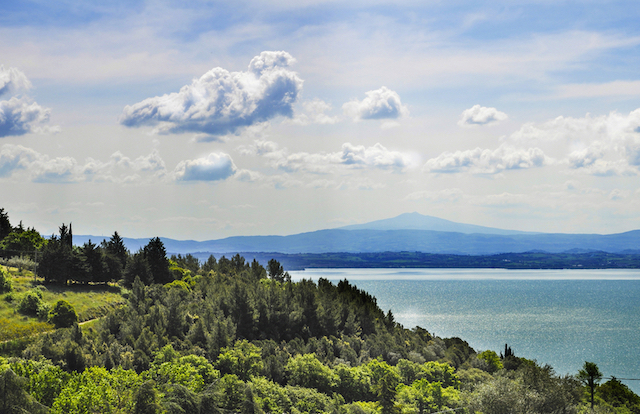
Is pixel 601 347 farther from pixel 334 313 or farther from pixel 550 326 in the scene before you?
pixel 334 313

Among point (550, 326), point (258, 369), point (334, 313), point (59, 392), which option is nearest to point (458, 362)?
point (334, 313)

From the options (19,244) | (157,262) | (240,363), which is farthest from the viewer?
(19,244)

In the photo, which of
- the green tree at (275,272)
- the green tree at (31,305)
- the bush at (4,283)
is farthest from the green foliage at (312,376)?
the green tree at (275,272)

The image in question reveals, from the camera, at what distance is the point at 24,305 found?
190ft

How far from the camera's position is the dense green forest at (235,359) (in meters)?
37.9

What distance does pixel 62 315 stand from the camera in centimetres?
5731

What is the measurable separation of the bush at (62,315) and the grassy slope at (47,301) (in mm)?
1221

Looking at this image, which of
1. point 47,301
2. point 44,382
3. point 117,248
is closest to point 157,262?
point 117,248

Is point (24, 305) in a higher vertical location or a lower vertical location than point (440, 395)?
higher

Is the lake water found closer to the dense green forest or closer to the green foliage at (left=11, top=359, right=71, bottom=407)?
the dense green forest

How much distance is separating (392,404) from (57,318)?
118ft

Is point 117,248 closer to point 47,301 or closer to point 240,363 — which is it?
point 47,301

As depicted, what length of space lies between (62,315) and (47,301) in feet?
20.9

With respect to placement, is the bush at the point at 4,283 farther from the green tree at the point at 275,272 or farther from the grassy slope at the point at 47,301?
the green tree at the point at 275,272
